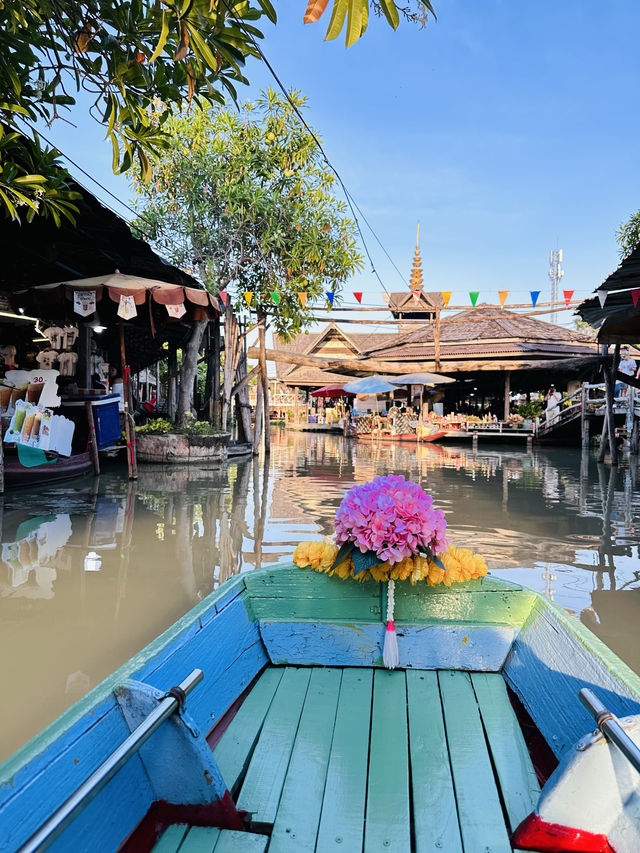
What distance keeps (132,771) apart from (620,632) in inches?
117

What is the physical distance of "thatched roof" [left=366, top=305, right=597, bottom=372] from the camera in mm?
21672

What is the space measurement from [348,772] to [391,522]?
88cm

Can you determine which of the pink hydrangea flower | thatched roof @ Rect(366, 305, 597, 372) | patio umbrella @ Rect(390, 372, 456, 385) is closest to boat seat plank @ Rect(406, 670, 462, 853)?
the pink hydrangea flower

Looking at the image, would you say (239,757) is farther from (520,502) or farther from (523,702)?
(520,502)

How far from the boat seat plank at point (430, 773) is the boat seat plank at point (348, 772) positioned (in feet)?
0.46

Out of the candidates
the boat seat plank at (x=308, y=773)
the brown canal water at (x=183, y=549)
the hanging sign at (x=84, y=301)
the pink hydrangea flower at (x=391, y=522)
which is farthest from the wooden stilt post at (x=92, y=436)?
the boat seat plank at (x=308, y=773)

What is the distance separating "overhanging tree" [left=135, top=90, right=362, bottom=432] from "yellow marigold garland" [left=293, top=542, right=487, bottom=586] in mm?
9382

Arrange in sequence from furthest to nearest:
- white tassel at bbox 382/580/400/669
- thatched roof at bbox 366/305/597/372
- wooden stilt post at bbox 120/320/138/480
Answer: thatched roof at bbox 366/305/597/372 < wooden stilt post at bbox 120/320/138/480 < white tassel at bbox 382/580/400/669

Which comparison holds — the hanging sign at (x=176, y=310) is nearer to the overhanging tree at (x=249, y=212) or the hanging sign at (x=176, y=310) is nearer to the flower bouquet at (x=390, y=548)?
the overhanging tree at (x=249, y=212)

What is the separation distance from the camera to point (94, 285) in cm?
788

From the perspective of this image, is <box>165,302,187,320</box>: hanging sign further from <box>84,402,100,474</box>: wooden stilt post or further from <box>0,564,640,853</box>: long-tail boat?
<box>0,564,640,853</box>: long-tail boat

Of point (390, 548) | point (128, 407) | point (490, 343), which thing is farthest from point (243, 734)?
point (490, 343)

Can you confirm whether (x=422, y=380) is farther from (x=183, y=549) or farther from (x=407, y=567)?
(x=407, y=567)

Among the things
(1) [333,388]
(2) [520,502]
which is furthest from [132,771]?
(1) [333,388]
